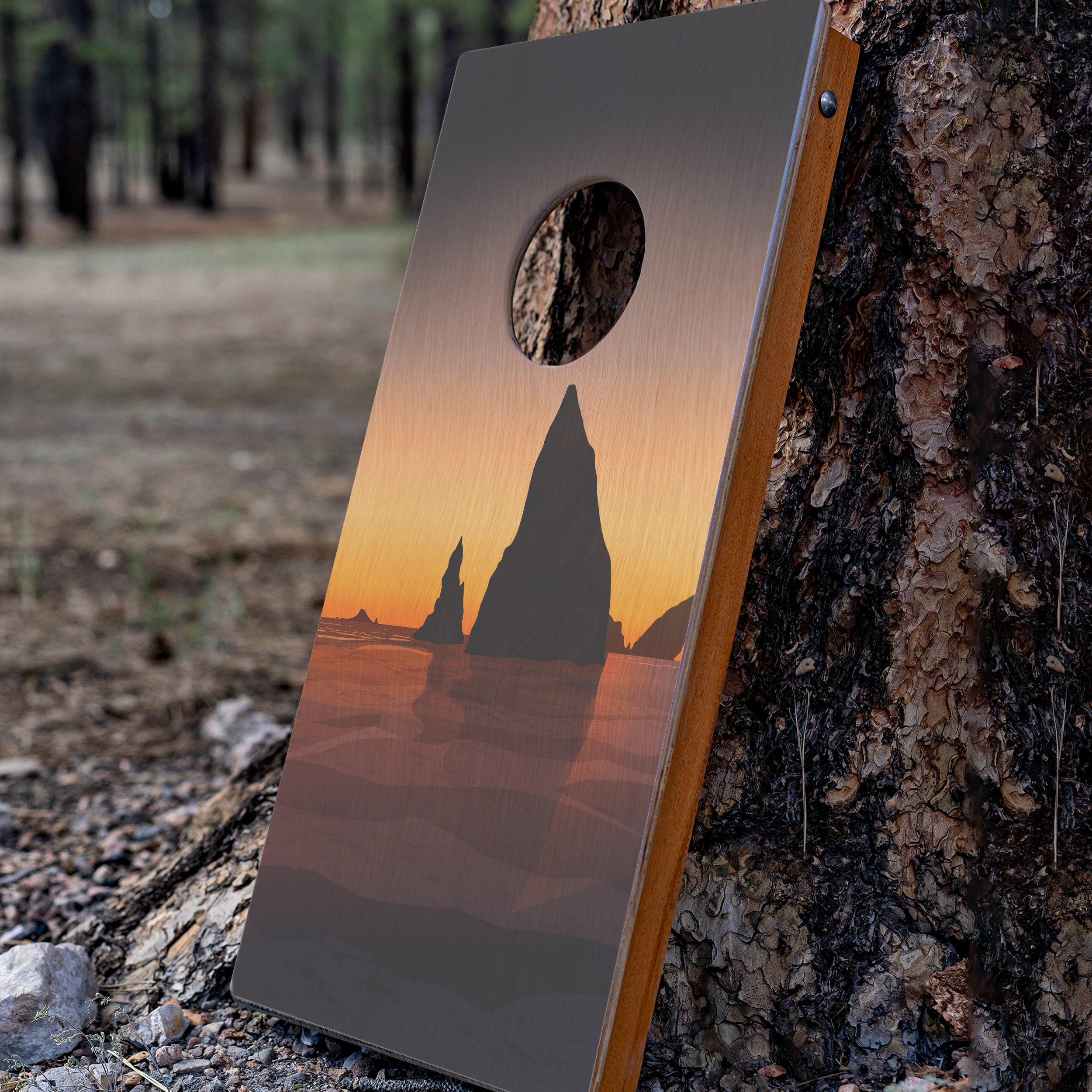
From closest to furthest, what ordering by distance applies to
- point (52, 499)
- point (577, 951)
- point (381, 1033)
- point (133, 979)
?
point (577, 951)
point (381, 1033)
point (133, 979)
point (52, 499)

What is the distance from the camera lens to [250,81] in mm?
22953

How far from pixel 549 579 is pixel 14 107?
16.4 m

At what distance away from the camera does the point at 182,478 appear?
4516mm

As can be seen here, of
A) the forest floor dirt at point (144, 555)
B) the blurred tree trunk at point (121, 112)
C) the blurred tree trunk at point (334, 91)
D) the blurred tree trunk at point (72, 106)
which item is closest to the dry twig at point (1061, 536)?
the forest floor dirt at point (144, 555)

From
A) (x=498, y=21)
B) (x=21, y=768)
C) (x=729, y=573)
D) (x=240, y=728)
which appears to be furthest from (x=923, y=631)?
(x=498, y=21)

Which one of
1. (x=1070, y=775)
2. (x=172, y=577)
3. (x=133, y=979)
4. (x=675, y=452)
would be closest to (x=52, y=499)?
(x=172, y=577)

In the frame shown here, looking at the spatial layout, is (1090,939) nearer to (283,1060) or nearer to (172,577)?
(283,1060)

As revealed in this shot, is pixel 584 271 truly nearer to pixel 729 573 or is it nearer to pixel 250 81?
pixel 729 573

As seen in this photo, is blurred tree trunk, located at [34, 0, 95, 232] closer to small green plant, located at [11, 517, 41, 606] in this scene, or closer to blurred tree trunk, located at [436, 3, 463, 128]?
blurred tree trunk, located at [436, 3, 463, 128]

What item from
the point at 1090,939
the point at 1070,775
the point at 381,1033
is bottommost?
the point at 381,1033

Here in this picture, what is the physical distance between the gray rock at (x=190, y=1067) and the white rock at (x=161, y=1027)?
5 cm

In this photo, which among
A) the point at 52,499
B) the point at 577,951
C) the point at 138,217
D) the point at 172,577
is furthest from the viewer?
the point at 138,217

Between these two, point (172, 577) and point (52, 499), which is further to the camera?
point (52, 499)

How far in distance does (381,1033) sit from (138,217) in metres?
21.1
